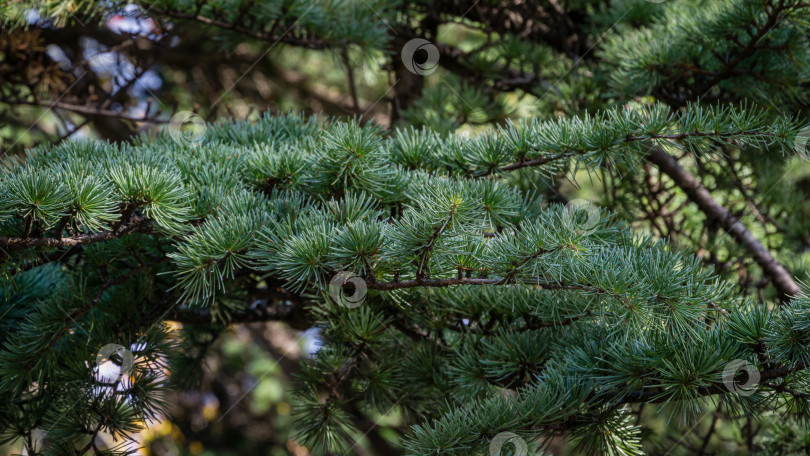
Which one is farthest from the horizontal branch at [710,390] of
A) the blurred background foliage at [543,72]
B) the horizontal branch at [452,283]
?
the blurred background foliage at [543,72]

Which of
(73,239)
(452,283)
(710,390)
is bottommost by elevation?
(710,390)

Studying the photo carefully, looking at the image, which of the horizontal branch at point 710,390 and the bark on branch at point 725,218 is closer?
the horizontal branch at point 710,390

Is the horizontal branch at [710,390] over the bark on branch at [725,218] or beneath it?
beneath

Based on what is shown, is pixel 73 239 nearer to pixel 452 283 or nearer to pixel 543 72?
pixel 452 283

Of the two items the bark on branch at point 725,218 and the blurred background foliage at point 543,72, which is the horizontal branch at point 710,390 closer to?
the blurred background foliage at point 543,72

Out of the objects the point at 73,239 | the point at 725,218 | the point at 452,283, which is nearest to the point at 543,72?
the point at 725,218

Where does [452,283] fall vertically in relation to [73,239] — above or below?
below

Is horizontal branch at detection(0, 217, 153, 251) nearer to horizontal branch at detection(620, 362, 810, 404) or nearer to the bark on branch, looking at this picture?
horizontal branch at detection(620, 362, 810, 404)

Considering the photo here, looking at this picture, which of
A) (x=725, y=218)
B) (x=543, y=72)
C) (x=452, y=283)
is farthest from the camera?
(x=543, y=72)

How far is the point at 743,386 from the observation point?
66 centimetres

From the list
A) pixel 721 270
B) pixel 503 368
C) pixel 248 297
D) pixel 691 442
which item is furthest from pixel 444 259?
pixel 691 442

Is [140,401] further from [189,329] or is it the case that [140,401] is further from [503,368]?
[503,368]

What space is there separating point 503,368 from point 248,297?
454mm

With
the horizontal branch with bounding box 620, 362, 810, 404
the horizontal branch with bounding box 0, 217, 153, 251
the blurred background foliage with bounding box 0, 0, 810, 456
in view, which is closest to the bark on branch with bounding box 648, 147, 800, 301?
the blurred background foliage with bounding box 0, 0, 810, 456
